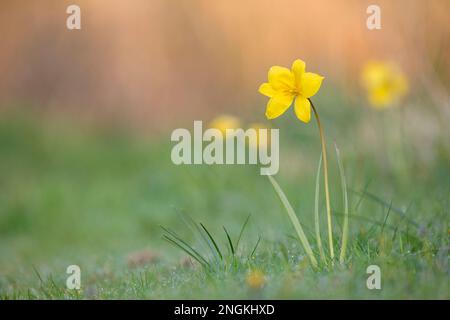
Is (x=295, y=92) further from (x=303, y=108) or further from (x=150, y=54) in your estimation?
(x=150, y=54)

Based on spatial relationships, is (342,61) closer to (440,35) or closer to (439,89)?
(440,35)

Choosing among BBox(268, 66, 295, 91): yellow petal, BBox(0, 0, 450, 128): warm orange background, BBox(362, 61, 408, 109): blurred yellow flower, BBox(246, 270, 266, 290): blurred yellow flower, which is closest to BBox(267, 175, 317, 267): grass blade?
BBox(246, 270, 266, 290): blurred yellow flower

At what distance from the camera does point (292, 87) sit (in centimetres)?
237

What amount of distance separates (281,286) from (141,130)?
4695mm

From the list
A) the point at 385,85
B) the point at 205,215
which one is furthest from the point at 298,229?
the point at 385,85

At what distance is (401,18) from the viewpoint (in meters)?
4.95

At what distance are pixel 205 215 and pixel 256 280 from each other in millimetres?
2595

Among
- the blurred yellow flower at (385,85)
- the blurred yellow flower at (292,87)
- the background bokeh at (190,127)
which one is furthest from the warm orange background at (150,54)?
the blurred yellow flower at (292,87)

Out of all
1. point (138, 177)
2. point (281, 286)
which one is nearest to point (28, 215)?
point (138, 177)

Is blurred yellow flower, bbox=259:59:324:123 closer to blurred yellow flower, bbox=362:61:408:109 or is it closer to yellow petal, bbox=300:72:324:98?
yellow petal, bbox=300:72:324:98

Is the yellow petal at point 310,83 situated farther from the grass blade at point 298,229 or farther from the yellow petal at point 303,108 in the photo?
the grass blade at point 298,229

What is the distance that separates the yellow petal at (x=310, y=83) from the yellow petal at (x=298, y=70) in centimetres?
1

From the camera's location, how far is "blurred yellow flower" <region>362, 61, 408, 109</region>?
15.5 feet
